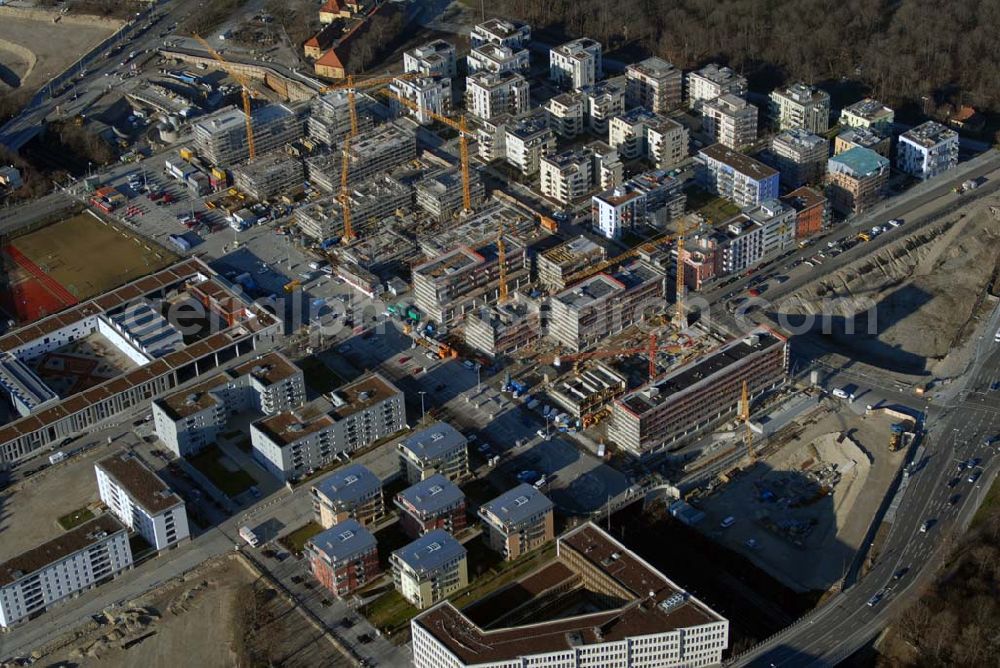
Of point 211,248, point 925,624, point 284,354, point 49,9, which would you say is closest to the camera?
point 925,624

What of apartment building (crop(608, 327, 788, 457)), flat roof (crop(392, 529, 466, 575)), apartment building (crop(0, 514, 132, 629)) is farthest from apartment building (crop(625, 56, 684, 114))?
apartment building (crop(0, 514, 132, 629))

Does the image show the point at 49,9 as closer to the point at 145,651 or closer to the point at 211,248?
the point at 211,248

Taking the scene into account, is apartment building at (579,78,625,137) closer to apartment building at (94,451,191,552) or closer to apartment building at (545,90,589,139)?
apartment building at (545,90,589,139)

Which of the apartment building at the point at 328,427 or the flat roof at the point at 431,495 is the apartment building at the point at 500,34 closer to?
the apartment building at the point at 328,427

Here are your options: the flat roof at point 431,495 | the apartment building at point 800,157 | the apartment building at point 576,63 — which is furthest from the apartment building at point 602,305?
the apartment building at point 576,63

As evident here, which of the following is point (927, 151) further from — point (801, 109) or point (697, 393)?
point (697, 393)

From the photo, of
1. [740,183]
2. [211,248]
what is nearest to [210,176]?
[211,248]
